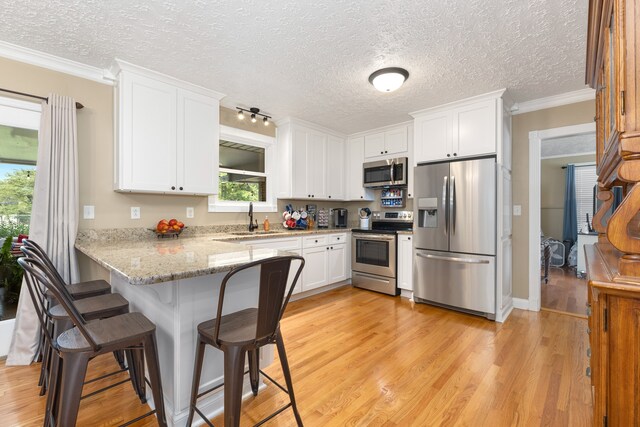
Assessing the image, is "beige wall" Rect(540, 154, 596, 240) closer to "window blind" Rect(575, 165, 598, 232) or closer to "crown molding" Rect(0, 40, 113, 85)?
"window blind" Rect(575, 165, 598, 232)

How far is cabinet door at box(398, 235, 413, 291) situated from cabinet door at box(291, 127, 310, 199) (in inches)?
60.2

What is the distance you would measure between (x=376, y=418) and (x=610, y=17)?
2222 mm

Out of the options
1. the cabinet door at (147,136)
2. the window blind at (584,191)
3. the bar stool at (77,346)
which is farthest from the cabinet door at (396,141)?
the window blind at (584,191)

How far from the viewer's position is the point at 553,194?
675cm

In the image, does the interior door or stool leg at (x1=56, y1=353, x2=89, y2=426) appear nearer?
stool leg at (x1=56, y1=353, x2=89, y2=426)

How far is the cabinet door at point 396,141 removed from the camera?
4258 millimetres

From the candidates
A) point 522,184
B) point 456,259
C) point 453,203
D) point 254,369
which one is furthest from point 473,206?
point 254,369

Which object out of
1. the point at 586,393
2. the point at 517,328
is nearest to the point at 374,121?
the point at 517,328

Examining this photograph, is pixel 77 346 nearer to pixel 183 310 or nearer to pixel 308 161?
pixel 183 310

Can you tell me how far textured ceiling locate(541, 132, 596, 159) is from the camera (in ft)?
17.6

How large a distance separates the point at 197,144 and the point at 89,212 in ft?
3.80

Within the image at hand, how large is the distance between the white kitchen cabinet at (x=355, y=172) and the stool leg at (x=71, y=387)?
4.08 metres

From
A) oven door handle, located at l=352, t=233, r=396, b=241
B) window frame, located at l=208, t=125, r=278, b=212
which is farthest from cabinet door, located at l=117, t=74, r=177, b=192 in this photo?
oven door handle, located at l=352, t=233, r=396, b=241

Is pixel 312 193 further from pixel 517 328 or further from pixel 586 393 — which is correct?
pixel 586 393
